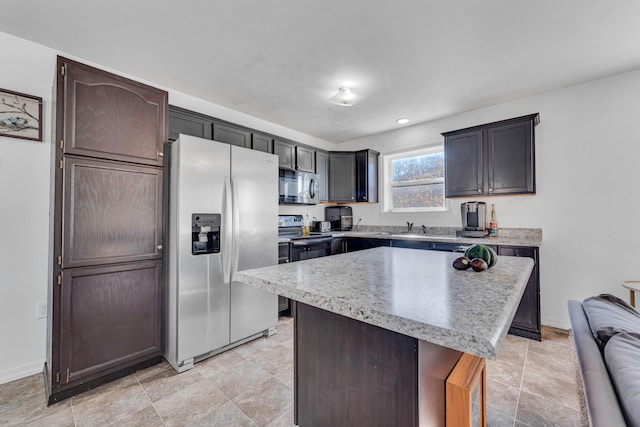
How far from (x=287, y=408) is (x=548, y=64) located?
3.53 meters

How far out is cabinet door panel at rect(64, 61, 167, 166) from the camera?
6.22ft

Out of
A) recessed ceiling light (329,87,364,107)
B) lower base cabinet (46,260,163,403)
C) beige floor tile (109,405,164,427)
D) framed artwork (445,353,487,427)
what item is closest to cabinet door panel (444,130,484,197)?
recessed ceiling light (329,87,364,107)

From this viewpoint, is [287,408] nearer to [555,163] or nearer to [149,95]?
[149,95]

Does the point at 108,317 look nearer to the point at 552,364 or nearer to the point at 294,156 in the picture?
the point at 294,156

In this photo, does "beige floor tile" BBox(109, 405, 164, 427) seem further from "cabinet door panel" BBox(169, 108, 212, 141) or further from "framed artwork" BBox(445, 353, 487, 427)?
"cabinet door panel" BBox(169, 108, 212, 141)

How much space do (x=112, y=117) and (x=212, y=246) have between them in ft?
4.02

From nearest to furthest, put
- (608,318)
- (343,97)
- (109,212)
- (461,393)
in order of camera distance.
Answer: (461,393) → (608,318) → (109,212) → (343,97)

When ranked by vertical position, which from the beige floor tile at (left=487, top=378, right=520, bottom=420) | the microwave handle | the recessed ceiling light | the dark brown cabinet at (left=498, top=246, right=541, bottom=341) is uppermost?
the recessed ceiling light

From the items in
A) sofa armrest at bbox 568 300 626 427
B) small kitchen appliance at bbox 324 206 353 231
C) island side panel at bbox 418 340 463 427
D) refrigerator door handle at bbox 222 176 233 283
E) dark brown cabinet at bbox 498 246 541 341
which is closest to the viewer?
sofa armrest at bbox 568 300 626 427

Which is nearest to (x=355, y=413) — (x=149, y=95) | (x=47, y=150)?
(x=149, y=95)

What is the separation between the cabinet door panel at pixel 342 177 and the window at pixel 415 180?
0.56 metres

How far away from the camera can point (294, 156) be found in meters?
3.95

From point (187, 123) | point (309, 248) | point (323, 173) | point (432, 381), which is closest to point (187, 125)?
point (187, 123)

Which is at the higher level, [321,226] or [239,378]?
[321,226]
